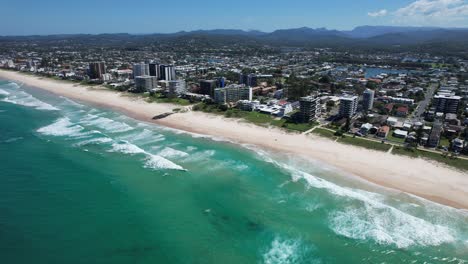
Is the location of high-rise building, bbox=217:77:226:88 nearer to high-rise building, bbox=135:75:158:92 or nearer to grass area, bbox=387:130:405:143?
high-rise building, bbox=135:75:158:92

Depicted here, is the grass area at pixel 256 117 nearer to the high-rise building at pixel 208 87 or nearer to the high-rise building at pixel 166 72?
the high-rise building at pixel 208 87

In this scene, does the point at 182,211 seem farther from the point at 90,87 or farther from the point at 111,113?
the point at 90,87

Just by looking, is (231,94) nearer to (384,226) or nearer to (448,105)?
(448,105)

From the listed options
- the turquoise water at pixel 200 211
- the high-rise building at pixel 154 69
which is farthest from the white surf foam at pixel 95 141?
the high-rise building at pixel 154 69

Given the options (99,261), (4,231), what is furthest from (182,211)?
(4,231)

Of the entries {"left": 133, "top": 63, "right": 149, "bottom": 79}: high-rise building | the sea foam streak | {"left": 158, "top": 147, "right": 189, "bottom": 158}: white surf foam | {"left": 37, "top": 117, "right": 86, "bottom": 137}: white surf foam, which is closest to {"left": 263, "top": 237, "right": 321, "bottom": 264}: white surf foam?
the sea foam streak

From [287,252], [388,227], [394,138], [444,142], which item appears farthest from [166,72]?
[388,227]
